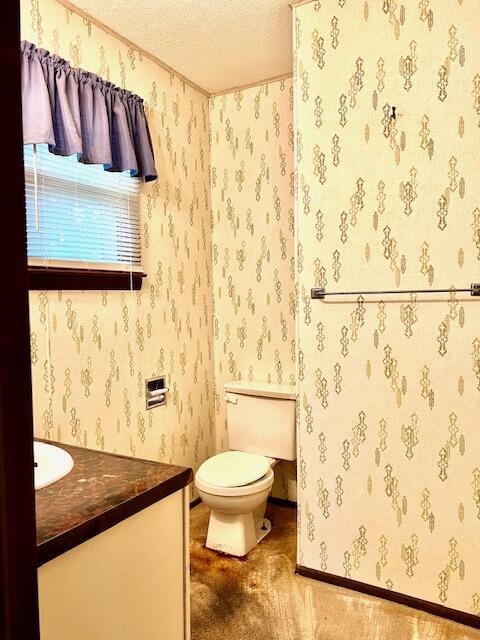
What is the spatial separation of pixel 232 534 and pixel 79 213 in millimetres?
1713

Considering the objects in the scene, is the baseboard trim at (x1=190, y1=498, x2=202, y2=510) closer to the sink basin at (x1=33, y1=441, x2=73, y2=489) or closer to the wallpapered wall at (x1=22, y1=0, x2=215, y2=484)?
the wallpapered wall at (x1=22, y1=0, x2=215, y2=484)

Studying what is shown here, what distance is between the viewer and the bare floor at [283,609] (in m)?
1.84

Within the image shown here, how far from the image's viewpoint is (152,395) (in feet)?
8.52

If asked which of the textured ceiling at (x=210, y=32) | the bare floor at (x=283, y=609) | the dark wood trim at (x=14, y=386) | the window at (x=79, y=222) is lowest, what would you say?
the bare floor at (x=283, y=609)

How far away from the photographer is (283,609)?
1.98 meters

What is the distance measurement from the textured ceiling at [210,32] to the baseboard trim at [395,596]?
2.56 meters

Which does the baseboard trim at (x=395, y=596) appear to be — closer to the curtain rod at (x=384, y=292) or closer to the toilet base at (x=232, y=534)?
the toilet base at (x=232, y=534)

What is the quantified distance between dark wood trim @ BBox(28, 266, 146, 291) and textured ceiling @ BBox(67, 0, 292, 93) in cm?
117

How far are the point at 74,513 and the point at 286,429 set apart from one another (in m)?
1.72

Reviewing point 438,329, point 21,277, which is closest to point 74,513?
point 21,277

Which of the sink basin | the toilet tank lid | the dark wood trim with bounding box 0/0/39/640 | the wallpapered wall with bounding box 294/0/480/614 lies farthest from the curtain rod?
the dark wood trim with bounding box 0/0/39/640

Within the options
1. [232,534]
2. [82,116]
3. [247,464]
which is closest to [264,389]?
[247,464]

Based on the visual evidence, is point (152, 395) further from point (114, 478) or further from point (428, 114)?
point (428, 114)

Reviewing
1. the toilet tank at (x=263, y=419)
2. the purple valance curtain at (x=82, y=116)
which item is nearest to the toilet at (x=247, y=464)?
the toilet tank at (x=263, y=419)
